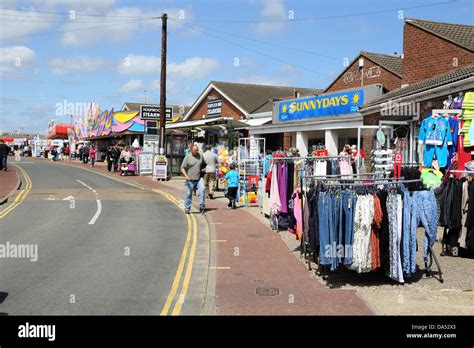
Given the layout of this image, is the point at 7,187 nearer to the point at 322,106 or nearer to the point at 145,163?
the point at 145,163

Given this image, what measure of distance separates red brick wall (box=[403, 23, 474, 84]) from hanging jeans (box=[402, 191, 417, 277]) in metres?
11.3

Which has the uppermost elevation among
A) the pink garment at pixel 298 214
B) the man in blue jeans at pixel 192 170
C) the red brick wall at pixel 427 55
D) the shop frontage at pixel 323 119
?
the red brick wall at pixel 427 55

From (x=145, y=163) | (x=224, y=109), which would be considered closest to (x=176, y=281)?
(x=145, y=163)

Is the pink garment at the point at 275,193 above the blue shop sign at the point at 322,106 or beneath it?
beneath

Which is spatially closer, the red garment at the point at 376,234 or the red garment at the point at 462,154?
the red garment at the point at 376,234

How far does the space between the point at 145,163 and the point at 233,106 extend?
10171mm

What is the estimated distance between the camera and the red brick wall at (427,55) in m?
17.1

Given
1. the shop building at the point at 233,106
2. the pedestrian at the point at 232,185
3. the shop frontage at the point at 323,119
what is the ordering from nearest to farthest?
the pedestrian at the point at 232,185 < the shop frontage at the point at 323,119 < the shop building at the point at 233,106

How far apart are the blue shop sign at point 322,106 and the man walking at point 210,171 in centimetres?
763

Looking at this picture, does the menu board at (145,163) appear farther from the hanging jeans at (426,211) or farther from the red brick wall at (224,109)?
the hanging jeans at (426,211)

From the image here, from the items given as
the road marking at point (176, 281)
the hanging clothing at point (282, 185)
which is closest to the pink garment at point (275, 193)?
the hanging clothing at point (282, 185)
